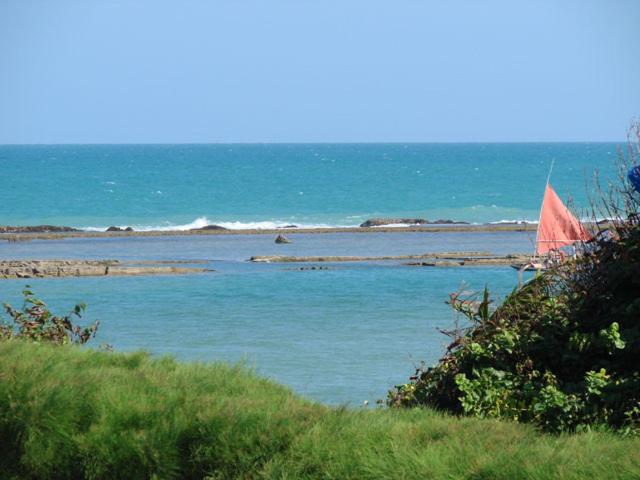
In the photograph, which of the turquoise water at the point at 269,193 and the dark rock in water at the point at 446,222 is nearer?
the dark rock in water at the point at 446,222

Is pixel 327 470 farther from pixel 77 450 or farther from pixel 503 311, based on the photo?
pixel 503 311

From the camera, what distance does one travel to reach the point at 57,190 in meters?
90.5

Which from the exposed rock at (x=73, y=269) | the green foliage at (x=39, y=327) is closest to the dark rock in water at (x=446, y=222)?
the exposed rock at (x=73, y=269)

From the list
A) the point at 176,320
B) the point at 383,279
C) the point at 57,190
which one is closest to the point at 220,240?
the point at 383,279

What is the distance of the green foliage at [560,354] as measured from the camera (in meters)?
6.87

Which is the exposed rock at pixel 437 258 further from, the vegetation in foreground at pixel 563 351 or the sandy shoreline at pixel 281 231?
the vegetation in foreground at pixel 563 351

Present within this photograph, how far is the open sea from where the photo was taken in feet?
63.5

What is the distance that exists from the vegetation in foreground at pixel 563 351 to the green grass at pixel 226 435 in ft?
2.69

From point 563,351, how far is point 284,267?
30.5m

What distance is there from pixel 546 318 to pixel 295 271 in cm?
2873

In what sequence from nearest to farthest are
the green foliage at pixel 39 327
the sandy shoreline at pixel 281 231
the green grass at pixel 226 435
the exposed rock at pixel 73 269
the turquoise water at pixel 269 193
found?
the green grass at pixel 226 435 < the green foliage at pixel 39 327 < the exposed rock at pixel 73 269 < the sandy shoreline at pixel 281 231 < the turquoise water at pixel 269 193

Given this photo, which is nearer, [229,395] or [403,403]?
[229,395]

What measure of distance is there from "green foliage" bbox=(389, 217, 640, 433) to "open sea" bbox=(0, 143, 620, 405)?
98 centimetres

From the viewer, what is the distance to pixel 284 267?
124 ft
